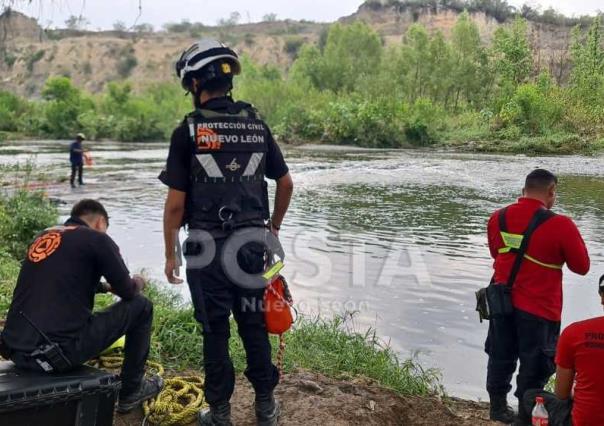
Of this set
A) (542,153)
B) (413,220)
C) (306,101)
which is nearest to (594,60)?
(542,153)

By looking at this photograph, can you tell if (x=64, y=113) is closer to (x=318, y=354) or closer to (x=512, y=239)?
(x=318, y=354)

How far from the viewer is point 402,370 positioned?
17.4 feet

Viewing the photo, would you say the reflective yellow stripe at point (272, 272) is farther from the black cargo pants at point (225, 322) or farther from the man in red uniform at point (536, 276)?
the man in red uniform at point (536, 276)

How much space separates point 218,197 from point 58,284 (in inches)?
36.8

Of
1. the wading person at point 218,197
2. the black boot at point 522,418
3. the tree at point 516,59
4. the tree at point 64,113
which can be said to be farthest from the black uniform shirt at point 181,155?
the tree at point 64,113

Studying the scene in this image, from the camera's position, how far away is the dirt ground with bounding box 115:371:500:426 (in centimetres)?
398

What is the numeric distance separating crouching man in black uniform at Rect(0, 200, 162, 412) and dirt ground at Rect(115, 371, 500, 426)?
694 mm

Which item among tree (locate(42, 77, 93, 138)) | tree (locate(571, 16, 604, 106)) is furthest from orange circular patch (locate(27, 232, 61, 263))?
tree (locate(42, 77, 93, 138))

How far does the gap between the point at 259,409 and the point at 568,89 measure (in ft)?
149

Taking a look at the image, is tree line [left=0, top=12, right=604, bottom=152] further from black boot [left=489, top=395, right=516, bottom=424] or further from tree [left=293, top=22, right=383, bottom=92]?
black boot [left=489, top=395, right=516, bottom=424]

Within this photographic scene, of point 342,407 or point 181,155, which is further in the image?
point 342,407

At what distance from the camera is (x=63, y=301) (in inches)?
129

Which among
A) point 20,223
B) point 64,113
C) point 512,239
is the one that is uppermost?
point 64,113

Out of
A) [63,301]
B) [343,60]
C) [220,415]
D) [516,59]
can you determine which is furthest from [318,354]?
[343,60]
